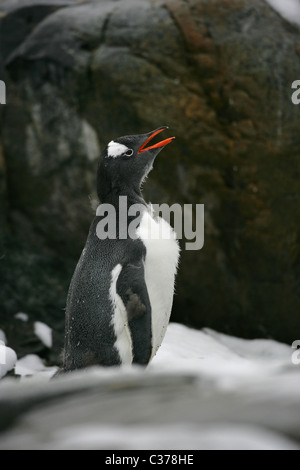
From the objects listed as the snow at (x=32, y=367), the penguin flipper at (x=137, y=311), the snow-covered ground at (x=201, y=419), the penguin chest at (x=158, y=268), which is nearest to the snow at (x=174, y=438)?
the snow-covered ground at (x=201, y=419)

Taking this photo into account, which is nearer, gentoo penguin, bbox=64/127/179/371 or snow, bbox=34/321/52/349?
gentoo penguin, bbox=64/127/179/371

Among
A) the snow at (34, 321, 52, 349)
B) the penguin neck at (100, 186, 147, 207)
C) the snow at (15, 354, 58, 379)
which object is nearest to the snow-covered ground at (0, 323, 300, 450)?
the penguin neck at (100, 186, 147, 207)

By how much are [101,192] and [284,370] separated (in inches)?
80.0

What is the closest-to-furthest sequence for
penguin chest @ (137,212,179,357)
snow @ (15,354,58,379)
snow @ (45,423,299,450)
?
snow @ (45,423,299,450)
penguin chest @ (137,212,179,357)
snow @ (15,354,58,379)

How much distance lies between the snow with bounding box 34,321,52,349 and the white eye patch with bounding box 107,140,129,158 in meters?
2.39

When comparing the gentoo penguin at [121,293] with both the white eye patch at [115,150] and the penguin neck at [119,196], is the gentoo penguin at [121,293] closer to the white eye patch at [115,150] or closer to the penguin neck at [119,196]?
the penguin neck at [119,196]

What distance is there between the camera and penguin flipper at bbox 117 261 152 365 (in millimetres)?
3066

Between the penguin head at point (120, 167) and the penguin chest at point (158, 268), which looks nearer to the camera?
the penguin chest at point (158, 268)

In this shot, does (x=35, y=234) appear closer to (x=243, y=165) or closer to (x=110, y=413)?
(x=243, y=165)

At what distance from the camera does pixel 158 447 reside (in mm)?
1224

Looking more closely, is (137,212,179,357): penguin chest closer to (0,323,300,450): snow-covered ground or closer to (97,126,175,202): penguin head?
(97,126,175,202): penguin head

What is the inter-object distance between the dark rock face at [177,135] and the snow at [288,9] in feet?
0.26

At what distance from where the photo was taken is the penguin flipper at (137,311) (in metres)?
3.07

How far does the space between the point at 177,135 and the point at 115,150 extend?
2.02 meters
